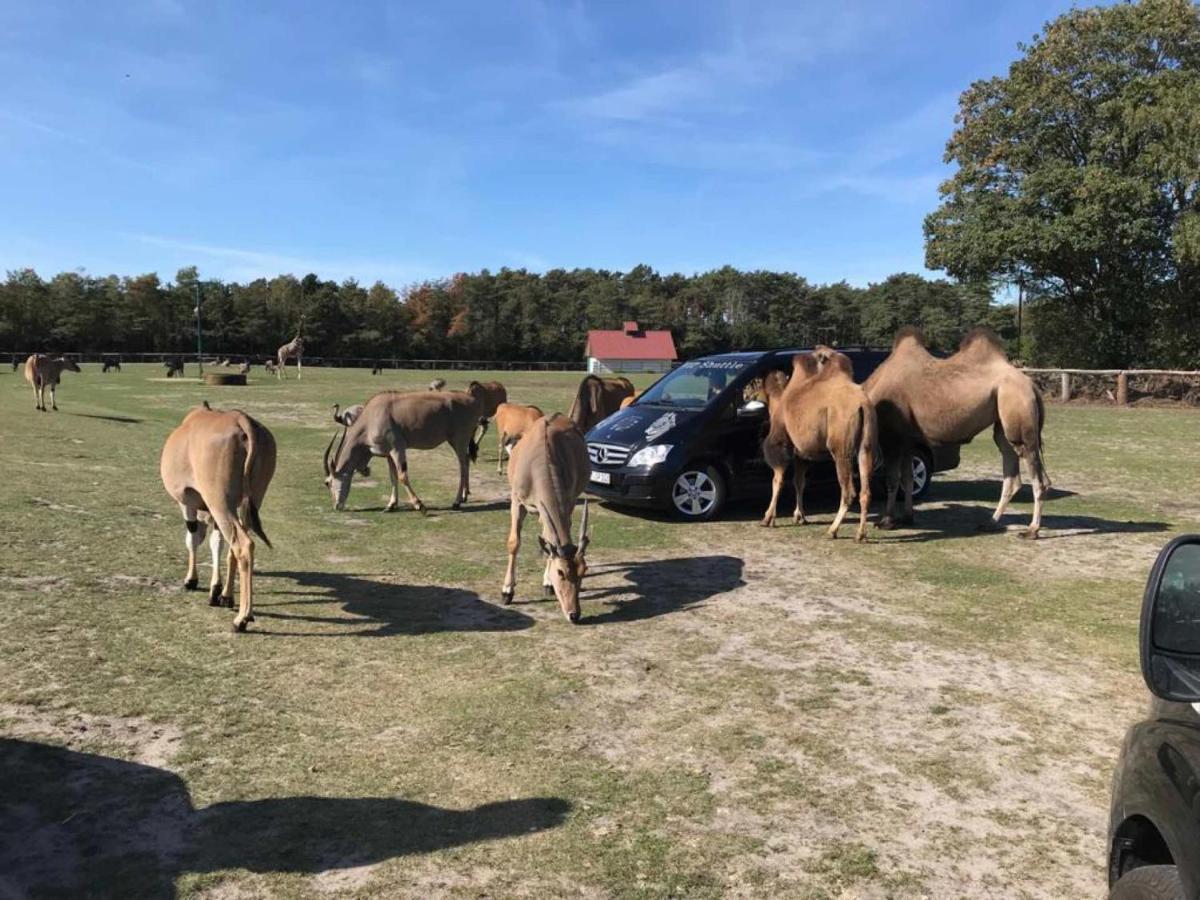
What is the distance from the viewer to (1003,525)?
9859 mm

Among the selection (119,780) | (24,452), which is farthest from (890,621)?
(24,452)

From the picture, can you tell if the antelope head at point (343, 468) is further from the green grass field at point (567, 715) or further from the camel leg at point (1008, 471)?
the camel leg at point (1008, 471)

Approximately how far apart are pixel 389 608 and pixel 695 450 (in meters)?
4.55

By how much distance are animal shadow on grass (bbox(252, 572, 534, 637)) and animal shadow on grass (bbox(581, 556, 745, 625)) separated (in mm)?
808

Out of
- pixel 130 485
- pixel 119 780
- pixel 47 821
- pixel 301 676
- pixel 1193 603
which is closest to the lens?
pixel 1193 603

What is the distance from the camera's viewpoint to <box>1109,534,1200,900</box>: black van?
6.00ft

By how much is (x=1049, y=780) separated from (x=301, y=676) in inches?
166

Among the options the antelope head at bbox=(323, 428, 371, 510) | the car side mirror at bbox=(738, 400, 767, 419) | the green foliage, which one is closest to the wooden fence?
the green foliage

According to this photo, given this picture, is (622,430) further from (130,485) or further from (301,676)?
(130,485)

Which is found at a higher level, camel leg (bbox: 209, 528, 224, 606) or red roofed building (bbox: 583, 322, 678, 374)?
red roofed building (bbox: 583, 322, 678, 374)

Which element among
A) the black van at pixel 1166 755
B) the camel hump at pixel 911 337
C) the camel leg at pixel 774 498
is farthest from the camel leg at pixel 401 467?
the black van at pixel 1166 755

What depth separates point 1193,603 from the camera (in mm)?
2020

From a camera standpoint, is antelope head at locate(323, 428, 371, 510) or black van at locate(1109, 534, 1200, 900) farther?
antelope head at locate(323, 428, 371, 510)

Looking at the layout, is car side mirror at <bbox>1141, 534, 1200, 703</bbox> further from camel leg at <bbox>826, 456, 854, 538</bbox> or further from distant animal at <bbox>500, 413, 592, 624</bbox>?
camel leg at <bbox>826, 456, 854, 538</bbox>
